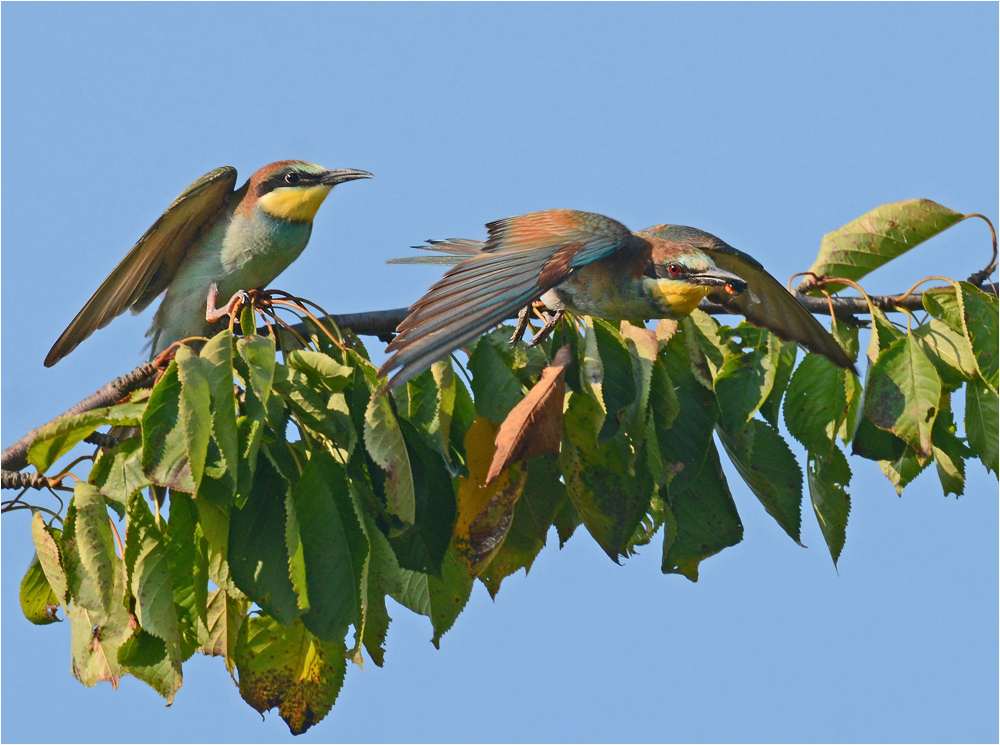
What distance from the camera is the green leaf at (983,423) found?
14.8 feet

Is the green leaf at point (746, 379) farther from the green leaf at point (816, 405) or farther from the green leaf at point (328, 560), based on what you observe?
the green leaf at point (328, 560)

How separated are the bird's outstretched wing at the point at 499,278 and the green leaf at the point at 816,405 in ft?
2.91

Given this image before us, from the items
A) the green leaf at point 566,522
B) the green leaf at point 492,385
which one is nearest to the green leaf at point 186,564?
the green leaf at point 492,385

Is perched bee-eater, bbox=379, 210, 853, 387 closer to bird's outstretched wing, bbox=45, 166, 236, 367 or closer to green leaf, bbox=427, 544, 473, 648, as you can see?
green leaf, bbox=427, 544, 473, 648

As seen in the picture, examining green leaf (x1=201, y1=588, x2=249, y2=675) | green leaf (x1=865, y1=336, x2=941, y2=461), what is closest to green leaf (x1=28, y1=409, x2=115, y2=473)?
green leaf (x1=201, y1=588, x2=249, y2=675)

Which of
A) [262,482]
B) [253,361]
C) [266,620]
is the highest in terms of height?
[253,361]

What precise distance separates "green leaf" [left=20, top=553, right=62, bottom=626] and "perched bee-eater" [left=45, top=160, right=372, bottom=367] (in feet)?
6.80

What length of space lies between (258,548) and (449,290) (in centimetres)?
105

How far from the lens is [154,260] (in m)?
6.06

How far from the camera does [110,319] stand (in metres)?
5.79

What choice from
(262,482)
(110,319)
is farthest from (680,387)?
(110,319)

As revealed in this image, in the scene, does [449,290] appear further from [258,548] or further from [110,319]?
[110,319]

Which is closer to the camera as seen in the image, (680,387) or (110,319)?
(680,387)

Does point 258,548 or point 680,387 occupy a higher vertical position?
point 680,387
